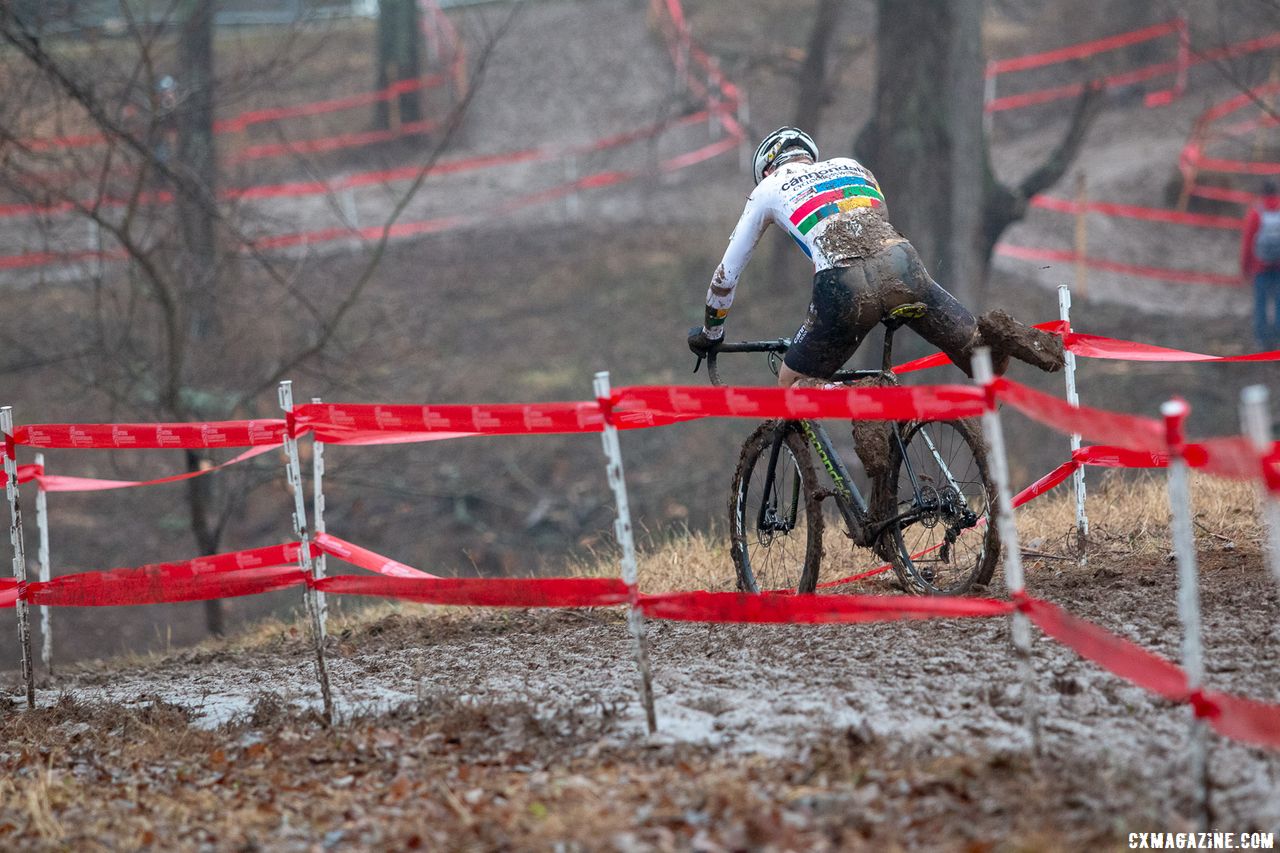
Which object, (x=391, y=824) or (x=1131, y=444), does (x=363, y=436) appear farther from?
(x=1131, y=444)

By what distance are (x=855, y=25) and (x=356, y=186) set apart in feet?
41.3

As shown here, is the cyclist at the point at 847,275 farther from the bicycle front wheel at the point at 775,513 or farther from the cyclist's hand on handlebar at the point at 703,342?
the bicycle front wheel at the point at 775,513

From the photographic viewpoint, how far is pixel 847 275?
6.12 meters

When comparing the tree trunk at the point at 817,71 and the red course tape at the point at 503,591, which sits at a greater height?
the tree trunk at the point at 817,71

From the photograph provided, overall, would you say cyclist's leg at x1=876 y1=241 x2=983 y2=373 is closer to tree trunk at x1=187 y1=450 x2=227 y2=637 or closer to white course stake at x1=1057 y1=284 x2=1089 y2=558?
white course stake at x1=1057 y1=284 x2=1089 y2=558

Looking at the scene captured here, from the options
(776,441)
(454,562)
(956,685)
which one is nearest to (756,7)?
(454,562)

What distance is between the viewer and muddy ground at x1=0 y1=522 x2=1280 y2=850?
392 cm

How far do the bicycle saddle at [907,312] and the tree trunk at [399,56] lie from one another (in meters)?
21.7

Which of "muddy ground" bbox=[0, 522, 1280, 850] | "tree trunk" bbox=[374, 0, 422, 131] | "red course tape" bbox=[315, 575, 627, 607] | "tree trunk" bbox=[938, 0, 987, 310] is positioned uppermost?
"tree trunk" bbox=[374, 0, 422, 131]

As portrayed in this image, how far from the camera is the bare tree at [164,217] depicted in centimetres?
1055

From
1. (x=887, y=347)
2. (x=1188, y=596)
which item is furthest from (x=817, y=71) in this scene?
(x=1188, y=596)

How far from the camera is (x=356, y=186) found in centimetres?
2381

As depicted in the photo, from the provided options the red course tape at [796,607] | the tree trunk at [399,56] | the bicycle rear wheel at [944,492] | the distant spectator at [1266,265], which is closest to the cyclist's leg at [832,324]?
the bicycle rear wheel at [944,492]

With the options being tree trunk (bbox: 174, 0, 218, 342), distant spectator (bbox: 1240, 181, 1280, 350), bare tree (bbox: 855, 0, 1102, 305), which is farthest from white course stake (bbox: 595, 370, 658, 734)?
distant spectator (bbox: 1240, 181, 1280, 350)
